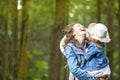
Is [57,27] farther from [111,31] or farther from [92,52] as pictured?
[92,52]

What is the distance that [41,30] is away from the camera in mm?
31766

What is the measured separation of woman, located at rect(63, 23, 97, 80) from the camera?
15.3 feet

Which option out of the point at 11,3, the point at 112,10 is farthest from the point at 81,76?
the point at 11,3

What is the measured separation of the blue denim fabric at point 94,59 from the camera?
4730mm

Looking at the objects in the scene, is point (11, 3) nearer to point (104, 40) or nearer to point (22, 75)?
point (22, 75)

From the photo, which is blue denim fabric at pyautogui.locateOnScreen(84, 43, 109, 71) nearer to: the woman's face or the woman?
the woman

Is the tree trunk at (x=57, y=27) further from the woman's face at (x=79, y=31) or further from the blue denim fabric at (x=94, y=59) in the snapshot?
the blue denim fabric at (x=94, y=59)

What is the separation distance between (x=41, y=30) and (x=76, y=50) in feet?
88.8

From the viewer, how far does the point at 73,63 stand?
468 cm

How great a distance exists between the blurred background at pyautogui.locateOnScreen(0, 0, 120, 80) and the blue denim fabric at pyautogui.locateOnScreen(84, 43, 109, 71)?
595 millimetres

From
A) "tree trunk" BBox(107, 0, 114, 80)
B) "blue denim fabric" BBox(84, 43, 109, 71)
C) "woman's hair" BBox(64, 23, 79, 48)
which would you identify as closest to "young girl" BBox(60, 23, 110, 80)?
"blue denim fabric" BBox(84, 43, 109, 71)

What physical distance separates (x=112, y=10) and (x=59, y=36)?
7.49 ft

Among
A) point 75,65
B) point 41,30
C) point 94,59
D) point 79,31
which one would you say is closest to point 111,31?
point 79,31

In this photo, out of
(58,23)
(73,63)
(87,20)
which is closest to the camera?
(73,63)
